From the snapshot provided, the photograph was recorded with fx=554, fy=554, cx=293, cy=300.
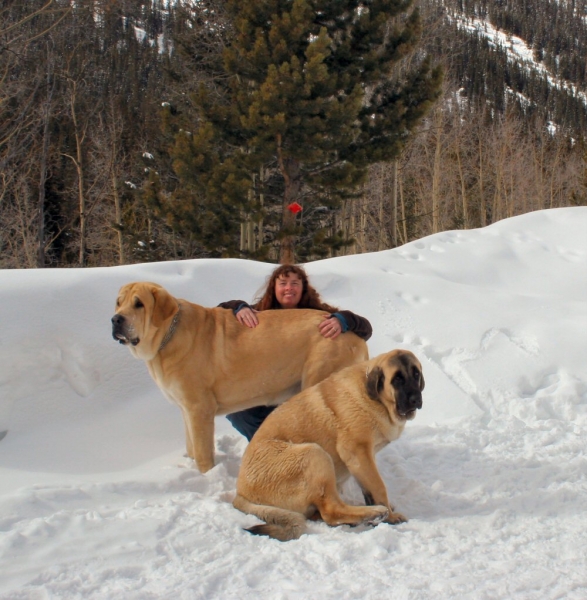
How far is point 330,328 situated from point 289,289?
2.48ft

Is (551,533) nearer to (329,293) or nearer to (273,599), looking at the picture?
(273,599)

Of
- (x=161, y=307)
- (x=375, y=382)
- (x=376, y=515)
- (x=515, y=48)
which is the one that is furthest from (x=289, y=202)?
(x=515, y=48)

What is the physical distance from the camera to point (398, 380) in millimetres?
3363

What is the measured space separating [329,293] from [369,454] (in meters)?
3.97

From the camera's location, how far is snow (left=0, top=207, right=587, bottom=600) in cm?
256

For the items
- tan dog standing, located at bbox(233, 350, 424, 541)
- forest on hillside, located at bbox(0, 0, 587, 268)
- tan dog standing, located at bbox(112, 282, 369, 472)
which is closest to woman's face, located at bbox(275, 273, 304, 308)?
tan dog standing, located at bbox(112, 282, 369, 472)

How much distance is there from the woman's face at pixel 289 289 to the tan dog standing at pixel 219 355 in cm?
45

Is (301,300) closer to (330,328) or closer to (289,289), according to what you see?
(289,289)

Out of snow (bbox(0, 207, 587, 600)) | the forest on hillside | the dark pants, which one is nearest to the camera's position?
snow (bbox(0, 207, 587, 600))

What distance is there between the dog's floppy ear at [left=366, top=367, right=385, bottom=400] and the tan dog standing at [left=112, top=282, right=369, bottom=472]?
0.67 m

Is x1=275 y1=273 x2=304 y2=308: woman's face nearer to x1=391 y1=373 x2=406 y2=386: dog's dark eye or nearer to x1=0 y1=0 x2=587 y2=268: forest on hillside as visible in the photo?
x1=391 y1=373 x2=406 y2=386: dog's dark eye

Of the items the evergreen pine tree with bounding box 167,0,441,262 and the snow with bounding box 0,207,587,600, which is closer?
the snow with bounding box 0,207,587,600

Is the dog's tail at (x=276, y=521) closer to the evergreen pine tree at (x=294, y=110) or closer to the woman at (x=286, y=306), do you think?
the woman at (x=286, y=306)

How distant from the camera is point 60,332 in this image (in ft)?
17.0
